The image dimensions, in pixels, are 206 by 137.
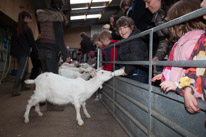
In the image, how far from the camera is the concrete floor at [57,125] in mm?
2221

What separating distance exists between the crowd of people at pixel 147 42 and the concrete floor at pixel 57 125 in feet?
2.79

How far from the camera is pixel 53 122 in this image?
264cm

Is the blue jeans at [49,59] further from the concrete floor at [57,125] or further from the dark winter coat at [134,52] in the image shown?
the dark winter coat at [134,52]

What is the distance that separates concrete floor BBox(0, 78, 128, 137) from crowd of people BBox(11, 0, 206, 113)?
851 mm

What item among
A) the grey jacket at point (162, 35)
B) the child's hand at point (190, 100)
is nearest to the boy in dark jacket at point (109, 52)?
the grey jacket at point (162, 35)

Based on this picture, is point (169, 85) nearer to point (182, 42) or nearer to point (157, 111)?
point (182, 42)

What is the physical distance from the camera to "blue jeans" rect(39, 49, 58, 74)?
3.09m

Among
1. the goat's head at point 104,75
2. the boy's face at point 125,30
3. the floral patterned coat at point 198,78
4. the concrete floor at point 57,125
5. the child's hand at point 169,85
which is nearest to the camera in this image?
the floral patterned coat at point 198,78

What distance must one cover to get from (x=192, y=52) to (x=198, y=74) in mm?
176

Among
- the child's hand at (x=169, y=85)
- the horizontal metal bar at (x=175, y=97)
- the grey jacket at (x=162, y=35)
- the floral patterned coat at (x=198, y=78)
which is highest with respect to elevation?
the grey jacket at (x=162, y=35)

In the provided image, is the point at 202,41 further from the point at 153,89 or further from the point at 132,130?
the point at 132,130

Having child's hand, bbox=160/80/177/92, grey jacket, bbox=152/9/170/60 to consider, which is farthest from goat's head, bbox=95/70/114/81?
child's hand, bbox=160/80/177/92

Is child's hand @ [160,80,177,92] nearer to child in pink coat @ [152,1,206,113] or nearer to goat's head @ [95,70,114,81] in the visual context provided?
child in pink coat @ [152,1,206,113]

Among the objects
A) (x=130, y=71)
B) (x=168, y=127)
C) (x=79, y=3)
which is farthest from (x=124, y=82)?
(x=79, y=3)
